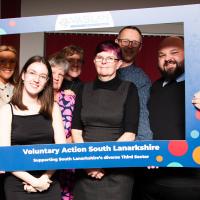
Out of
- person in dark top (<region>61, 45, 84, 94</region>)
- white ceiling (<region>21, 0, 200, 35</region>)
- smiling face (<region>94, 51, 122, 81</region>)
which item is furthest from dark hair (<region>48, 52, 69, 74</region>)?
white ceiling (<region>21, 0, 200, 35</region>)

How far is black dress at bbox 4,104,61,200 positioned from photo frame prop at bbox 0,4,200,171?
0.17 ft

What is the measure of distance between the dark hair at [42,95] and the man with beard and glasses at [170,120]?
1.76 ft

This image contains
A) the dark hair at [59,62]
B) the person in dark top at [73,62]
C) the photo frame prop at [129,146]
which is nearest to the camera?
the photo frame prop at [129,146]

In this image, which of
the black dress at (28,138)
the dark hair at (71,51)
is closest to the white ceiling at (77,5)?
the dark hair at (71,51)

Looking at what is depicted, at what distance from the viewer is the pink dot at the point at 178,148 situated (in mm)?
1922

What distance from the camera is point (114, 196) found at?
2.07 metres

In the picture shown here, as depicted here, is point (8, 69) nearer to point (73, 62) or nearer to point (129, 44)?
point (73, 62)

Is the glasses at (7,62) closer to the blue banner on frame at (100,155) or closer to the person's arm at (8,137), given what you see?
the person's arm at (8,137)

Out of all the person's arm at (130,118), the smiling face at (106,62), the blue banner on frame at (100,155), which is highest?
the smiling face at (106,62)

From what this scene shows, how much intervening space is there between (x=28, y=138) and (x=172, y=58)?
86cm

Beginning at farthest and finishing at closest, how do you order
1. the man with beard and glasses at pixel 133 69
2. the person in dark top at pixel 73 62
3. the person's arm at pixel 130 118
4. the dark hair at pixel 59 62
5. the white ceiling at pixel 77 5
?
the white ceiling at pixel 77 5 → the person in dark top at pixel 73 62 → the dark hair at pixel 59 62 → the man with beard and glasses at pixel 133 69 → the person's arm at pixel 130 118

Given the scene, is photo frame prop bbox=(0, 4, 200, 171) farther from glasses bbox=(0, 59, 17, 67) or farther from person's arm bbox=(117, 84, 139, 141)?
glasses bbox=(0, 59, 17, 67)

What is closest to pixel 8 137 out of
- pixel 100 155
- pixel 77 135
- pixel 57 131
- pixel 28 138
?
pixel 28 138

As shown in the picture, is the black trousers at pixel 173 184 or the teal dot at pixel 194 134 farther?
the black trousers at pixel 173 184
